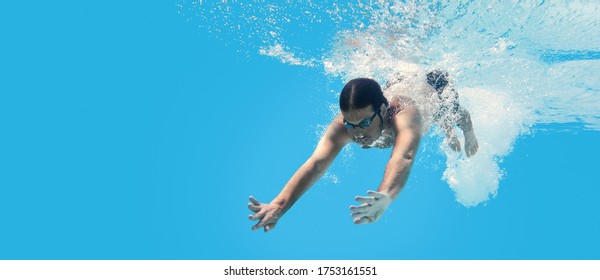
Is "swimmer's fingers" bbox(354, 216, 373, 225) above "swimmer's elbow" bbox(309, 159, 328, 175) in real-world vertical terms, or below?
below

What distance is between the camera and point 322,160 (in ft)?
20.3

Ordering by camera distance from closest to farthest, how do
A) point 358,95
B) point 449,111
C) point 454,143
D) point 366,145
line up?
point 358,95 < point 366,145 < point 449,111 < point 454,143

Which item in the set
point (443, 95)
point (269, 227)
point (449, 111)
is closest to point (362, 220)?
point (269, 227)

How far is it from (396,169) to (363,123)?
832mm

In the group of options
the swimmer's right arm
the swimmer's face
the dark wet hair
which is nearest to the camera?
the swimmer's right arm

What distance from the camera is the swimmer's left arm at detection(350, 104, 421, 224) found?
14.2ft

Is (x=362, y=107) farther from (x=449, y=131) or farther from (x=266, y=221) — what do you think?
(x=449, y=131)

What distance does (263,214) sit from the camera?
5.14 meters

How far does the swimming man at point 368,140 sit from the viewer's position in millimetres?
4898

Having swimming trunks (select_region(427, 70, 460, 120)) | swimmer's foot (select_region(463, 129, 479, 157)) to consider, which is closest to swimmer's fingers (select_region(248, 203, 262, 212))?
swimming trunks (select_region(427, 70, 460, 120))

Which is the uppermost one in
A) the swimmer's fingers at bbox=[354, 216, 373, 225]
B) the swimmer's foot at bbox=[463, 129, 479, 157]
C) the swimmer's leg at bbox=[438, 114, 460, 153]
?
the swimmer's leg at bbox=[438, 114, 460, 153]

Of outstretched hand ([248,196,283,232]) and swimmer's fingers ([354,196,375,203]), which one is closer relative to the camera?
swimmer's fingers ([354,196,375,203])

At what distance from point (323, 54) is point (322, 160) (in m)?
6.80

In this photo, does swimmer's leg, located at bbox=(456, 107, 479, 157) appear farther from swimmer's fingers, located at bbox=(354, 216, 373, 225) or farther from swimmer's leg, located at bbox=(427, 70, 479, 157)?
swimmer's fingers, located at bbox=(354, 216, 373, 225)
